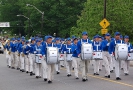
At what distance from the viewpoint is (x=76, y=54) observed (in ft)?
53.7

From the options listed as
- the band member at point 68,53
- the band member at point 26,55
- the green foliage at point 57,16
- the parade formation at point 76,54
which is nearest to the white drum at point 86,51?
the parade formation at point 76,54

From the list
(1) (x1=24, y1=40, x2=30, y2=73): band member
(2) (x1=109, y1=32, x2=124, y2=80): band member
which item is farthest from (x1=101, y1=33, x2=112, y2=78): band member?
(1) (x1=24, y1=40, x2=30, y2=73): band member

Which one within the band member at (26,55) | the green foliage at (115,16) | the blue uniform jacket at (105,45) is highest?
the green foliage at (115,16)

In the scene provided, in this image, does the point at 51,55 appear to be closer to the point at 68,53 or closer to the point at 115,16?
the point at 68,53

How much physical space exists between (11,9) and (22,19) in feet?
16.4

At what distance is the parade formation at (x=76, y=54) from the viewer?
15.4 m

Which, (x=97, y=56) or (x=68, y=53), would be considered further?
(x=68, y=53)

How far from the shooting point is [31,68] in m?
19.8

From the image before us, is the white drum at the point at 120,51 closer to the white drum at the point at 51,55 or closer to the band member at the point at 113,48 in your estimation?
the band member at the point at 113,48

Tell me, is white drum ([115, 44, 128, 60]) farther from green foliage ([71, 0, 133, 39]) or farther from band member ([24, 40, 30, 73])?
green foliage ([71, 0, 133, 39])

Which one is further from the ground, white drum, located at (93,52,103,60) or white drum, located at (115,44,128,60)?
white drum, located at (115,44,128,60)

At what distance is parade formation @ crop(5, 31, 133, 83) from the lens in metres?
15.4

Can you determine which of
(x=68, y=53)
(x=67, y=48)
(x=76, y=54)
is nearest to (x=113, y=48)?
(x=76, y=54)

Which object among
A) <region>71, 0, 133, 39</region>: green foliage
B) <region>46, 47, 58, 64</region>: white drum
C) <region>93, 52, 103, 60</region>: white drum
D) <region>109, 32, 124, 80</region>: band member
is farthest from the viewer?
<region>71, 0, 133, 39</region>: green foliage
